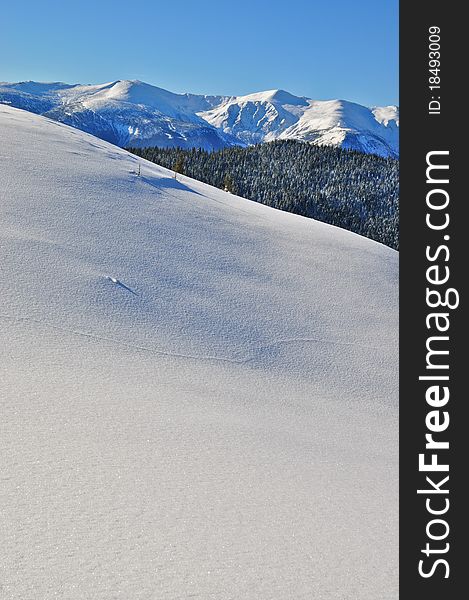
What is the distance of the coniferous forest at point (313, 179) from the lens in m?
121

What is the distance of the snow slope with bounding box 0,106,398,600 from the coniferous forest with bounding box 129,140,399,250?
105m

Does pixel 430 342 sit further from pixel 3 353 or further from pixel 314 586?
pixel 3 353

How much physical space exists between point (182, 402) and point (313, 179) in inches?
5585

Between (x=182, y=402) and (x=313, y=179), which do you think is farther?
(x=313, y=179)

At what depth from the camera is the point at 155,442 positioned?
2.99 meters

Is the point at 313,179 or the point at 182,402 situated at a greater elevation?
the point at 313,179

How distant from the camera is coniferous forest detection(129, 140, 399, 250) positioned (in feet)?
397

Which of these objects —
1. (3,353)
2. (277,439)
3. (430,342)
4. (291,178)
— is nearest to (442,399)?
(430,342)

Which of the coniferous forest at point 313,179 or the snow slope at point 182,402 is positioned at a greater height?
the coniferous forest at point 313,179

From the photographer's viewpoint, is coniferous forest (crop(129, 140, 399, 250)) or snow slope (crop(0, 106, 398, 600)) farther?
coniferous forest (crop(129, 140, 399, 250))

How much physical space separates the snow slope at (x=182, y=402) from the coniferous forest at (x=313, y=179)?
104685mm

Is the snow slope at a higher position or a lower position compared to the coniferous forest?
lower

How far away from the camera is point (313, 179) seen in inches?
5472

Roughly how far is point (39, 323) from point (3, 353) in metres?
0.61
